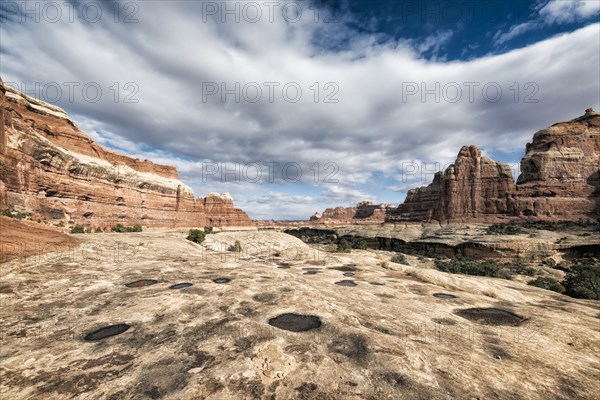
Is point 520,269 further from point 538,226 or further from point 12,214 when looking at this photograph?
point 12,214

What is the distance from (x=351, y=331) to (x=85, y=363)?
5911 millimetres

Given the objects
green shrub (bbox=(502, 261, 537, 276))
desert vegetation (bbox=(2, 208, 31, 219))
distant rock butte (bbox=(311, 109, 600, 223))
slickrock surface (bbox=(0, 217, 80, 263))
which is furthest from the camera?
distant rock butte (bbox=(311, 109, 600, 223))

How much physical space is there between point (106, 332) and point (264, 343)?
13.5 ft

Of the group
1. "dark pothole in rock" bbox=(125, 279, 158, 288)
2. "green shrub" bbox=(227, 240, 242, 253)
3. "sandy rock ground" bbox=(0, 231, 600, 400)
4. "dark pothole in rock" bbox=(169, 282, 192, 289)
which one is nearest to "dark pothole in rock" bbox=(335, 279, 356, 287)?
"sandy rock ground" bbox=(0, 231, 600, 400)

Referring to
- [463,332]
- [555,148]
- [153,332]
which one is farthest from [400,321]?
[555,148]

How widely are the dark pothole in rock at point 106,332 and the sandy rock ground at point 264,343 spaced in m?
0.18

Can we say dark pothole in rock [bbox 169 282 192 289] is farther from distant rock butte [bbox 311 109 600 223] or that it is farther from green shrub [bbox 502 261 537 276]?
distant rock butte [bbox 311 109 600 223]

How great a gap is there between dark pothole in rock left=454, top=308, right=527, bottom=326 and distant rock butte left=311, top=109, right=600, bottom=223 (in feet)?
313

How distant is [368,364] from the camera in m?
5.65

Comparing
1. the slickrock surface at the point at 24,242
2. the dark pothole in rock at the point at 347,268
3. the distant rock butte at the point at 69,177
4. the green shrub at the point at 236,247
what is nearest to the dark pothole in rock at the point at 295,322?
the dark pothole in rock at the point at 347,268

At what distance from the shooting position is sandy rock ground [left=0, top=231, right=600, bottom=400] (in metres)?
4.86

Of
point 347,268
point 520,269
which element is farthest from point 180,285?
point 520,269

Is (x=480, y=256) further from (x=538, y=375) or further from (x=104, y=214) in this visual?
(x=104, y=214)

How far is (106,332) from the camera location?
6.89 metres
